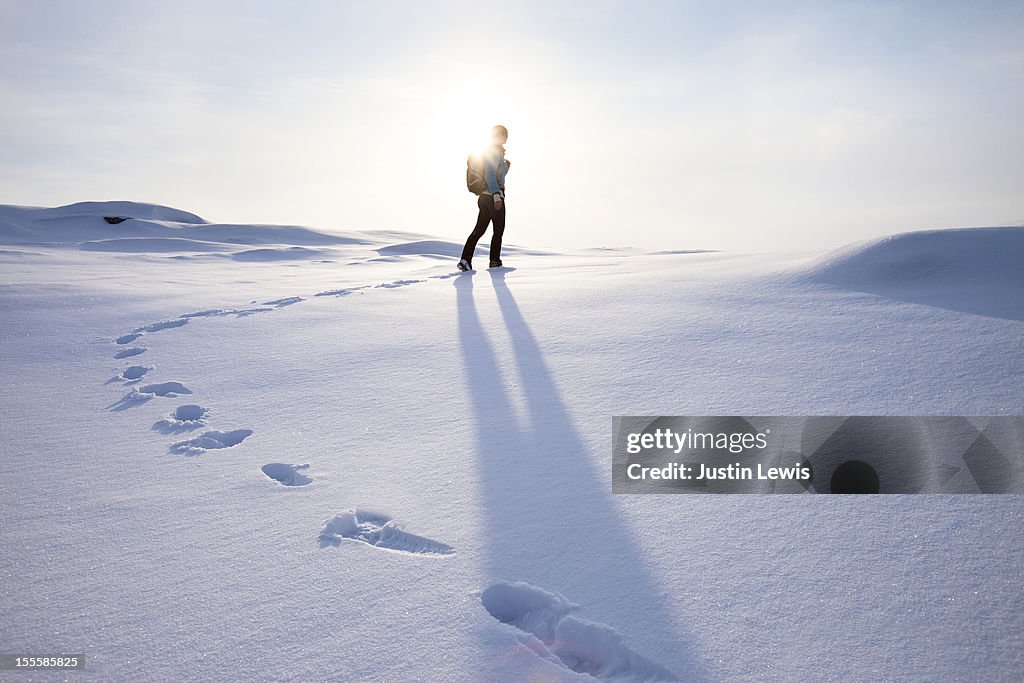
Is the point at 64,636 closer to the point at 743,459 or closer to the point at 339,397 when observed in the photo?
the point at 339,397

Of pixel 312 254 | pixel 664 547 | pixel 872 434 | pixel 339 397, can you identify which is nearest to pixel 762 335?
pixel 872 434

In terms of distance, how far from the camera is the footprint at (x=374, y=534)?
138 centimetres

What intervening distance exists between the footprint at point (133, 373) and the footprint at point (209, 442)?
898 mm

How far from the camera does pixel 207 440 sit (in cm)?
202

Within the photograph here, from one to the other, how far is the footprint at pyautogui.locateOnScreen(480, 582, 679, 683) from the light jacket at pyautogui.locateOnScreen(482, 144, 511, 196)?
178 inches

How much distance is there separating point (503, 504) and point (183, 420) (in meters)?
1.45

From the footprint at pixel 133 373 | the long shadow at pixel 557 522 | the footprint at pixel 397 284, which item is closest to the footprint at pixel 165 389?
the footprint at pixel 133 373

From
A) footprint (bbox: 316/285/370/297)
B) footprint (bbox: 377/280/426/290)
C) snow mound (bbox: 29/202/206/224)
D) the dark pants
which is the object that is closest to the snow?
footprint (bbox: 316/285/370/297)

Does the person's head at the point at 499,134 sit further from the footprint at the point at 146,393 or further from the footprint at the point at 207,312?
the footprint at the point at 146,393

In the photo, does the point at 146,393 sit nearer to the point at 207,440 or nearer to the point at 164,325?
the point at 207,440

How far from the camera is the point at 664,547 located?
4.34 feet

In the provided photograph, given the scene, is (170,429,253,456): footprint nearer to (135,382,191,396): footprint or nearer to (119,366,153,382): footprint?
(135,382,191,396): footprint

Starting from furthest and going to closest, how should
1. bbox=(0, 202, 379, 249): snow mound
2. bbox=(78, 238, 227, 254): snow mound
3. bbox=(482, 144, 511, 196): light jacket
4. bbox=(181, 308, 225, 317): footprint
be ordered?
1. bbox=(0, 202, 379, 249): snow mound
2. bbox=(78, 238, 227, 254): snow mound
3. bbox=(482, 144, 511, 196): light jacket
4. bbox=(181, 308, 225, 317): footprint

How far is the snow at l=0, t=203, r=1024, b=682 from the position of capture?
1089 millimetres
